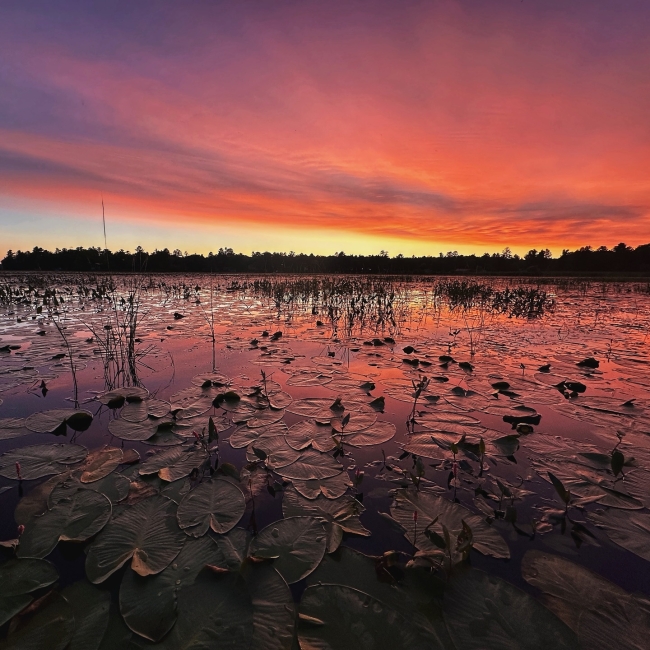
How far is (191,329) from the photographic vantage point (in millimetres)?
7129

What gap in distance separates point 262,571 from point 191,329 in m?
6.29

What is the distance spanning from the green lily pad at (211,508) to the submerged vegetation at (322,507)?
11 mm

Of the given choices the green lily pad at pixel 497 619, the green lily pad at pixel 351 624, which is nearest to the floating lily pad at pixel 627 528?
the green lily pad at pixel 497 619

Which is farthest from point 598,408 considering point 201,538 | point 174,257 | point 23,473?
point 174,257

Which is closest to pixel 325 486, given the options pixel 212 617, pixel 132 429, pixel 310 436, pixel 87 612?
pixel 310 436

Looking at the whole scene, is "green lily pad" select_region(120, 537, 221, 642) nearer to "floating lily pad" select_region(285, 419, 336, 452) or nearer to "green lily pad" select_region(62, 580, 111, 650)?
"green lily pad" select_region(62, 580, 111, 650)

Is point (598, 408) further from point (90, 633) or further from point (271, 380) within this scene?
A: point (90, 633)

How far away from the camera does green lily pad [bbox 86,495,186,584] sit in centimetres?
147

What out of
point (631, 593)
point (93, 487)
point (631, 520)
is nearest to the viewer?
point (631, 593)

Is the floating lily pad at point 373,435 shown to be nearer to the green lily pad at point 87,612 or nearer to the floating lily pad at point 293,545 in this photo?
the floating lily pad at point 293,545

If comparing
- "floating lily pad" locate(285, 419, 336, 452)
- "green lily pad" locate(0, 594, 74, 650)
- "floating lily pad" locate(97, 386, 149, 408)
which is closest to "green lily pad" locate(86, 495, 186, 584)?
"green lily pad" locate(0, 594, 74, 650)

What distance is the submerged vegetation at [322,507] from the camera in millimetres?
1239

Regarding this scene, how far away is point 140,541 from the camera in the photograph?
1.62 m

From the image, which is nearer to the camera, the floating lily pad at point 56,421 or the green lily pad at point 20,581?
the green lily pad at point 20,581
